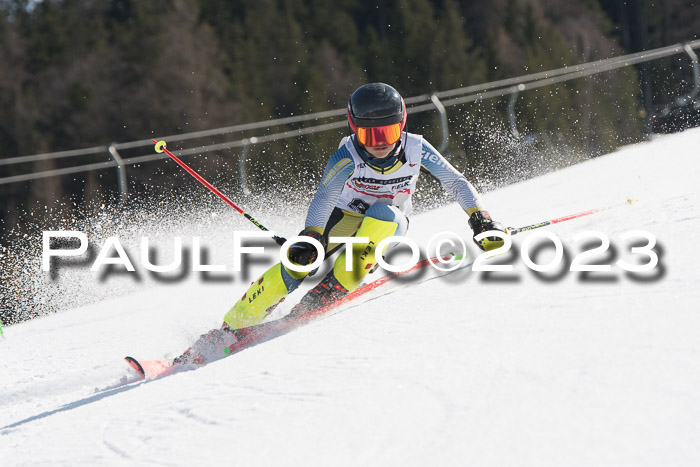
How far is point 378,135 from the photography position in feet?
13.6

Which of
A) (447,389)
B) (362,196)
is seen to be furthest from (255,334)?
(447,389)

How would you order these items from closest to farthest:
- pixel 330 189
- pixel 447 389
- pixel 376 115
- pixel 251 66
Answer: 1. pixel 447 389
2. pixel 376 115
3. pixel 330 189
4. pixel 251 66

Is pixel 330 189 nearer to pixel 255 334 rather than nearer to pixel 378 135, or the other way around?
pixel 378 135

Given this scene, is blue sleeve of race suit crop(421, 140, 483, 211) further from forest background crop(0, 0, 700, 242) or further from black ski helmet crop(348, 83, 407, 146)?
forest background crop(0, 0, 700, 242)

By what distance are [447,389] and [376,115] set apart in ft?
6.57

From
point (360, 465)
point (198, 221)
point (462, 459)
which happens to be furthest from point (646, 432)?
point (198, 221)

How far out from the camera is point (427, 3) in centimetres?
3528

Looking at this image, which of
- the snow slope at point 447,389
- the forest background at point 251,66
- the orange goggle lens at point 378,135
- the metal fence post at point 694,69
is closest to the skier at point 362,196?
the orange goggle lens at point 378,135

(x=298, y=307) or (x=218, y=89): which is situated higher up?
(x=218, y=89)

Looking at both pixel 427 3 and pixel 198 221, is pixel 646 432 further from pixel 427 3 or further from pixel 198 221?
pixel 427 3

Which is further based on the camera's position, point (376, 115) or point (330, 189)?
point (330, 189)

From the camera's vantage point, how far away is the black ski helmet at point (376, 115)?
4.10m

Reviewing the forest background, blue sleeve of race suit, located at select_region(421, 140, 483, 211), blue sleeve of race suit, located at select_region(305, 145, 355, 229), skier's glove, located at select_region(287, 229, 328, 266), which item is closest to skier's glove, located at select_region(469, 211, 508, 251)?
blue sleeve of race suit, located at select_region(421, 140, 483, 211)

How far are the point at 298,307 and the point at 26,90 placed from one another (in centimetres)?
2484
